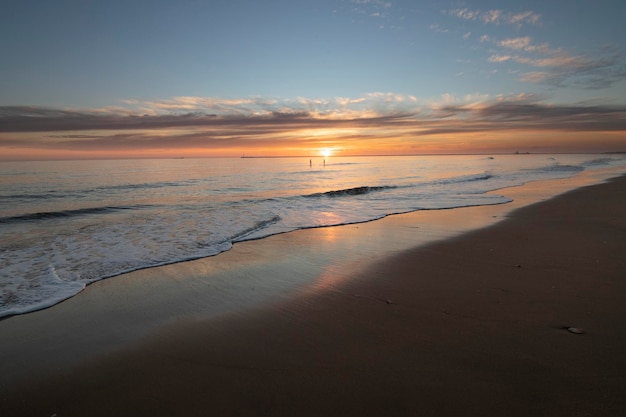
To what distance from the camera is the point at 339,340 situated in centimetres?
442

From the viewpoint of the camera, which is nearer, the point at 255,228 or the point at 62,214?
the point at 255,228

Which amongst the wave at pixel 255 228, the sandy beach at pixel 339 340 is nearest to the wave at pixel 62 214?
the wave at pixel 255 228

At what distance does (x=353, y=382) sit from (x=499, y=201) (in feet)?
59.8

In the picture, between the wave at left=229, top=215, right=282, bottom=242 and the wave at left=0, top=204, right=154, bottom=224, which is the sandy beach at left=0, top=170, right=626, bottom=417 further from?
the wave at left=0, top=204, right=154, bottom=224

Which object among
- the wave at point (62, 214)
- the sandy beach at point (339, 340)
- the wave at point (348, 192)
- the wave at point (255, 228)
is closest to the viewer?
the sandy beach at point (339, 340)

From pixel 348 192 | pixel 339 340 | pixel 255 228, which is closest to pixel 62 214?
pixel 255 228

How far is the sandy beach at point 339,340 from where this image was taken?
3.27 metres

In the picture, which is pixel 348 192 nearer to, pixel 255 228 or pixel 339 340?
pixel 255 228

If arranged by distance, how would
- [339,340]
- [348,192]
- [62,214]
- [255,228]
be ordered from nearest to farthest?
[339,340]
[255,228]
[62,214]
[348,192]

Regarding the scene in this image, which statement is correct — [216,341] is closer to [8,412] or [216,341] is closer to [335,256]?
[8,412]

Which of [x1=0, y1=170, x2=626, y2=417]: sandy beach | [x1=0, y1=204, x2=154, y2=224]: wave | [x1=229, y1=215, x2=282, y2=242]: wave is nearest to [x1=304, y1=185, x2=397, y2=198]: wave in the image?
[x1=229, y1=215, x2=282, y2=242]: wave

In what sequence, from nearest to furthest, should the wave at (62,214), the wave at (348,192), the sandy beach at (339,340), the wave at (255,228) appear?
the sandy beach at (339,340) → the wave at (255,228) → the wave at (62,214) → the wave at (348,192)

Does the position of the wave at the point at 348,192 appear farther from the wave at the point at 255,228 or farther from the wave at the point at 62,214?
the wave at the point at 62,214

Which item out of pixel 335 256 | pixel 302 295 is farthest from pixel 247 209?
pixel 302 295
